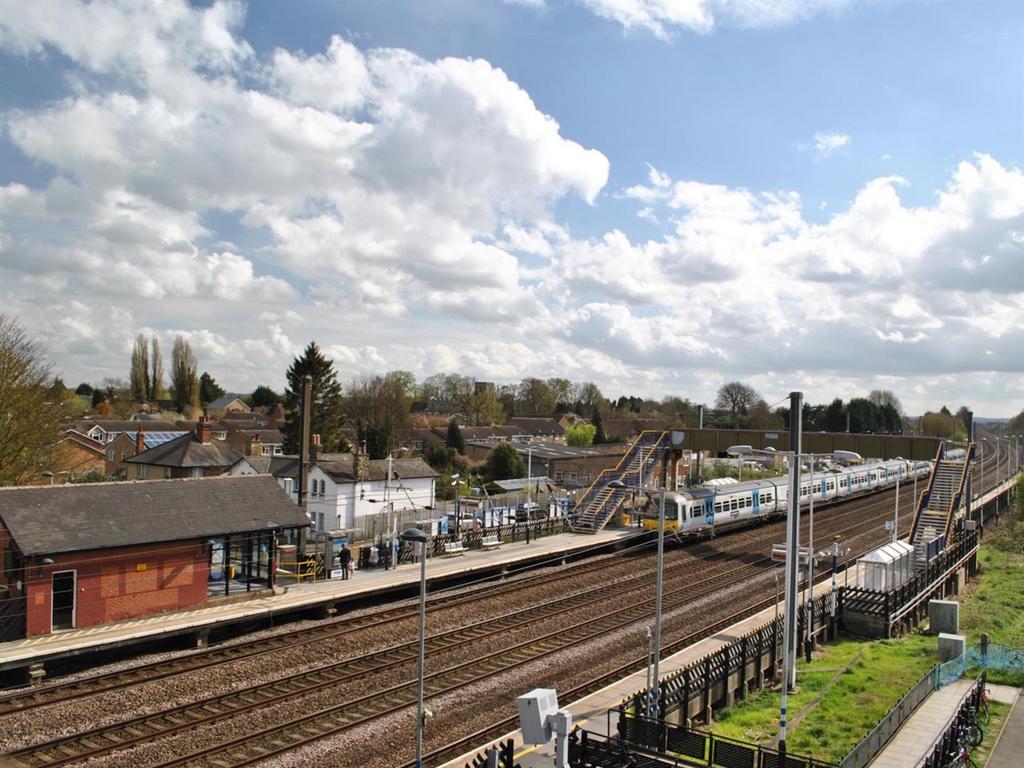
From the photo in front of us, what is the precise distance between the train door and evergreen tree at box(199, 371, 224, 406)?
119048 millimetres

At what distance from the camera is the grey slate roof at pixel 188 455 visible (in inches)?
1992

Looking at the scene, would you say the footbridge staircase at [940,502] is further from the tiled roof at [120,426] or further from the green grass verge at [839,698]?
the tiled roof at [120,426]

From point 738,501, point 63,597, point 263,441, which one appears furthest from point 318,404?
point 63,597

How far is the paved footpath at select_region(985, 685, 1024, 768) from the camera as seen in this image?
1622cm

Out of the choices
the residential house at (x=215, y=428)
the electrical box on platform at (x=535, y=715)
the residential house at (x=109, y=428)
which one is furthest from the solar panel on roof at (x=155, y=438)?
the electrical box on platform at (x=535, y=715)

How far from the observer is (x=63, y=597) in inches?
880

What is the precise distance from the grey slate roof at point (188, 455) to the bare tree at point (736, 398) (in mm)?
103484

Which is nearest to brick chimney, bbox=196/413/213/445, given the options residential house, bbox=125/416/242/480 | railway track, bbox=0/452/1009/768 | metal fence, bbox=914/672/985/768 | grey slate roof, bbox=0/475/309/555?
residential house, bbox=125/416/242/480

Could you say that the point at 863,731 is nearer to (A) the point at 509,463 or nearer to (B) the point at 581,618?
(B) the point at 581,618

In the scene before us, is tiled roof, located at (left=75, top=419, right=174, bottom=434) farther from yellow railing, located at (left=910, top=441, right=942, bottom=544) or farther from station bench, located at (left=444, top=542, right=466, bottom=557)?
yellow railing, located at (left=910, top=441, right=942, bottom=544)

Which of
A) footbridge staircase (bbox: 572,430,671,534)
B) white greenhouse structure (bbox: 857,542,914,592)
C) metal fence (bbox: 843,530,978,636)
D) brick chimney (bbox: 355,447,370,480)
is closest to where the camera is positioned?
metal fence (bbox: 843,530,978,636)

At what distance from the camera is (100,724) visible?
16891 millimetres

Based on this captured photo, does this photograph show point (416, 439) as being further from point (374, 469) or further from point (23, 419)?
point (23, 419)

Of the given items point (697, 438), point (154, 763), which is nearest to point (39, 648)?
point (154, 763)
